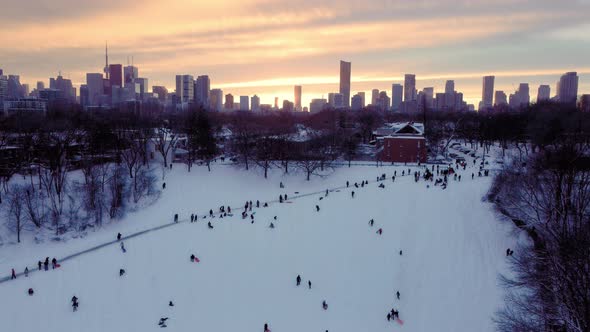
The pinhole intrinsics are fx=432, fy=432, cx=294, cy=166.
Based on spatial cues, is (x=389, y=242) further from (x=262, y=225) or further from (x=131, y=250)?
(x=131, y=250)

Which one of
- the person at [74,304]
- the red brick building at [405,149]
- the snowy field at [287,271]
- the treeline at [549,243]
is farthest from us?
the red brick building at [405,149]

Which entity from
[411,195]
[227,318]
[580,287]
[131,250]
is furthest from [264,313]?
[411,195]

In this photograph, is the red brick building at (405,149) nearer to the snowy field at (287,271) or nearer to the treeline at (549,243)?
the snowy field at (287,271)

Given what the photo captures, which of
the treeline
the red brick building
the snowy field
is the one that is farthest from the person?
the red brick building

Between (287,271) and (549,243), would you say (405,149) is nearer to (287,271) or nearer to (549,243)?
(287,271)

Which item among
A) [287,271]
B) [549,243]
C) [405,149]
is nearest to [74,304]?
[287,271]

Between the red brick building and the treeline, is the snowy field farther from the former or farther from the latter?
the red brick building

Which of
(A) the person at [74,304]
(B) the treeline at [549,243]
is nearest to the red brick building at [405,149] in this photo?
(B) the treeline at [549,243]

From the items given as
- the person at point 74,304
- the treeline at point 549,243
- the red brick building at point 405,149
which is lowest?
the person at point 74,304
